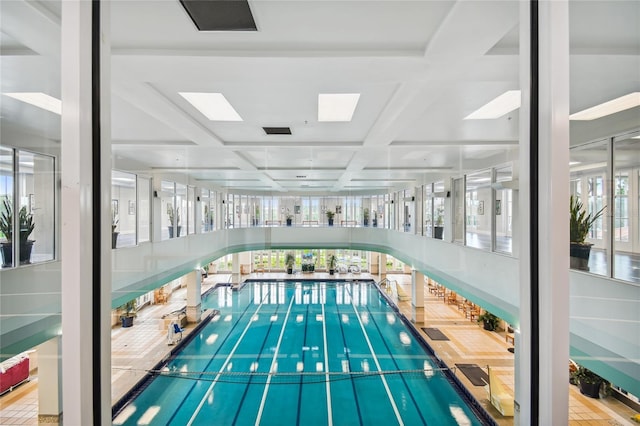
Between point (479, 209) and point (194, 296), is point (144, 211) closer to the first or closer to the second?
point (194, 296)

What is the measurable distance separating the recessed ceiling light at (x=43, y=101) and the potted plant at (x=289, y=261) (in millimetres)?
5466

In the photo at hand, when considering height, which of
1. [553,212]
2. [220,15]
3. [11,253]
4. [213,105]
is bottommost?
[11,253]

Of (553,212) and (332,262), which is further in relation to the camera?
(332,262)

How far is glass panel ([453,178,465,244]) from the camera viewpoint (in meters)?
5.57

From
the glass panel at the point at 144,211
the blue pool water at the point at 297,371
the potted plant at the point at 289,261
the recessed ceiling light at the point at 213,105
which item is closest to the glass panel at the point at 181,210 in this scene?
the glass panel at the point at 144,211

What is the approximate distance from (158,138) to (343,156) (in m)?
3.21

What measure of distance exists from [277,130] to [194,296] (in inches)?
143

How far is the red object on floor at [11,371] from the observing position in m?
1.39

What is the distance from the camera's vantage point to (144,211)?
4.59 meters

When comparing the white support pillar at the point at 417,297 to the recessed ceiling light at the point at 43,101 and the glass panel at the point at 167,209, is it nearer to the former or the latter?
the glass panel at the point at 167,209

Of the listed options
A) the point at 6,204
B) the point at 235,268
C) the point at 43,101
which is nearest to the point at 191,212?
the point at 235,268

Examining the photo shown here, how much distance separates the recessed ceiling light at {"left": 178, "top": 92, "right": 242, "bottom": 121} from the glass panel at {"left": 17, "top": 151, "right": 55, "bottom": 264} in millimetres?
1720

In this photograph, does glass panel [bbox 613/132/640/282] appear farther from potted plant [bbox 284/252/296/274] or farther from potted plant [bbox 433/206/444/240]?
potted plant [bbox 284/252/296/274]

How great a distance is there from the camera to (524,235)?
2.30 ft
